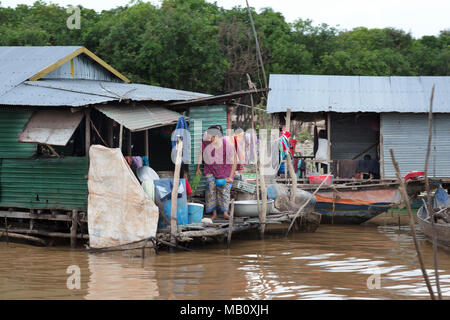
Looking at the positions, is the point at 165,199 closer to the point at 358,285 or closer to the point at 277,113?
the point at 358,285

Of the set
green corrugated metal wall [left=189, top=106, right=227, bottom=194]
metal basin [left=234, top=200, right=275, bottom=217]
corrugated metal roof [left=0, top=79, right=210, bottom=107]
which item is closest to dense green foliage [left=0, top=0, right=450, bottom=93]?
corrugated metal roof [left=0, top=79, right=210, bottom=107]

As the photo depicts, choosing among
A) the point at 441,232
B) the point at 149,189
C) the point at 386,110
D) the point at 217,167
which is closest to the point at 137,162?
the point at 149,189

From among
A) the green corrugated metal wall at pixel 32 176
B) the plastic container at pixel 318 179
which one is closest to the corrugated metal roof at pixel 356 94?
the plastic container at pixel 318 179

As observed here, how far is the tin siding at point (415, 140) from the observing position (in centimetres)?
1716

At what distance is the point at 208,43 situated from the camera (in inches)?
898

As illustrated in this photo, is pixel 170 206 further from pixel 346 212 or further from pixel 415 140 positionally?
pixel 415 140

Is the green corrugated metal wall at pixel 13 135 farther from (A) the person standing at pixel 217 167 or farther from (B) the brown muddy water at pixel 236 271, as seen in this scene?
(A) the person standing at pixel 217 167

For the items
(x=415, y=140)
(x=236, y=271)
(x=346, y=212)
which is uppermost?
(x=415, y=140)

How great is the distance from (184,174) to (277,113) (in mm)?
5764

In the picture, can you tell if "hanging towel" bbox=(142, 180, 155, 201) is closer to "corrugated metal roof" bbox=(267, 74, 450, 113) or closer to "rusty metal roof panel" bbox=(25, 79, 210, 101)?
"rusty metal roof panel" bbox=(25, 79, 210, 101)

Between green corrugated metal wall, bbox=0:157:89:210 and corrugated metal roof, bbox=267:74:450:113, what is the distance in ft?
23.5

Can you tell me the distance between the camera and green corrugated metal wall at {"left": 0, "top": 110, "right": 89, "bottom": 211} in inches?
431

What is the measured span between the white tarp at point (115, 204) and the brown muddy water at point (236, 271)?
34 cm

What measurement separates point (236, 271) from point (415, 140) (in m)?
9.88
